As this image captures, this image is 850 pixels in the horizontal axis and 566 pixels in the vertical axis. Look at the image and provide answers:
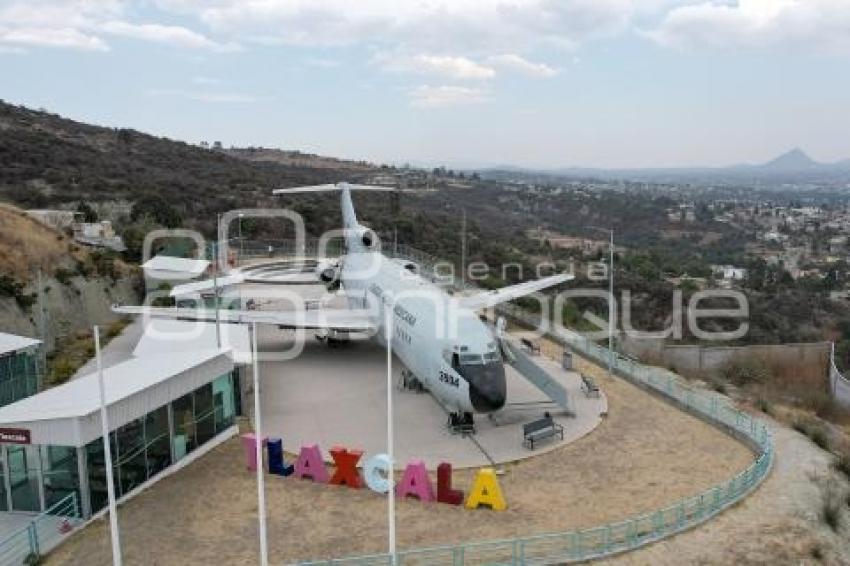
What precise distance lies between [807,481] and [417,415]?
45.4ft

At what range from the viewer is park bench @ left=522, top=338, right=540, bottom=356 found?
40.0 metres

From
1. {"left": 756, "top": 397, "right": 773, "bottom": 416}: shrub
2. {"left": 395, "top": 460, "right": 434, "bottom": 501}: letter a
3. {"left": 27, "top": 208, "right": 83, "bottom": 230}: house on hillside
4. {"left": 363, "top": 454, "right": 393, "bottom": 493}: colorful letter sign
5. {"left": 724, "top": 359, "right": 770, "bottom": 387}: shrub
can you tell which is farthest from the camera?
{"left": 27, "top": 208, "right": 83, "bottom": 230}: house on hillside

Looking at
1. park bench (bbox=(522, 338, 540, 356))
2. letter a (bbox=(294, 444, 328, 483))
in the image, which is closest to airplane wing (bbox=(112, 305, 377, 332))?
park bench (bbox=(522, 338, 540, 356))

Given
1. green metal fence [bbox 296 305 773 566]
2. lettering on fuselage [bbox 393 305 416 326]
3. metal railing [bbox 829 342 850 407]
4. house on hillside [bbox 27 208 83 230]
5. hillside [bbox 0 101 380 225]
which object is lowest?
metal railing [bbox 829 342 850 407]

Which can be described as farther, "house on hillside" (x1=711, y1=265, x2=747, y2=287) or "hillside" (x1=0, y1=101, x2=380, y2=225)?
"house on hillside" (x1=711, y1=265, x2=747, y2=287)

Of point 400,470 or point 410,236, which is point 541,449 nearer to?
point 400,470

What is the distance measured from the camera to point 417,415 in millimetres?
30109

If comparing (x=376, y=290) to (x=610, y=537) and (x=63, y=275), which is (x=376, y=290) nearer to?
(x=610, y=537)

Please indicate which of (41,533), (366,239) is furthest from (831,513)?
(366,239)

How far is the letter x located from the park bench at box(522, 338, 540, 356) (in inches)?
702

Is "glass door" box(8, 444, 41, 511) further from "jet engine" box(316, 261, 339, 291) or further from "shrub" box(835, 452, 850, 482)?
"jet engine" box(316, 261, 339, 291)

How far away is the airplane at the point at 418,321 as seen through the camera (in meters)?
26.8

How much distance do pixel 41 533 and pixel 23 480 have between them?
2.20m

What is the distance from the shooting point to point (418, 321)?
Result: 3069 centimetres
